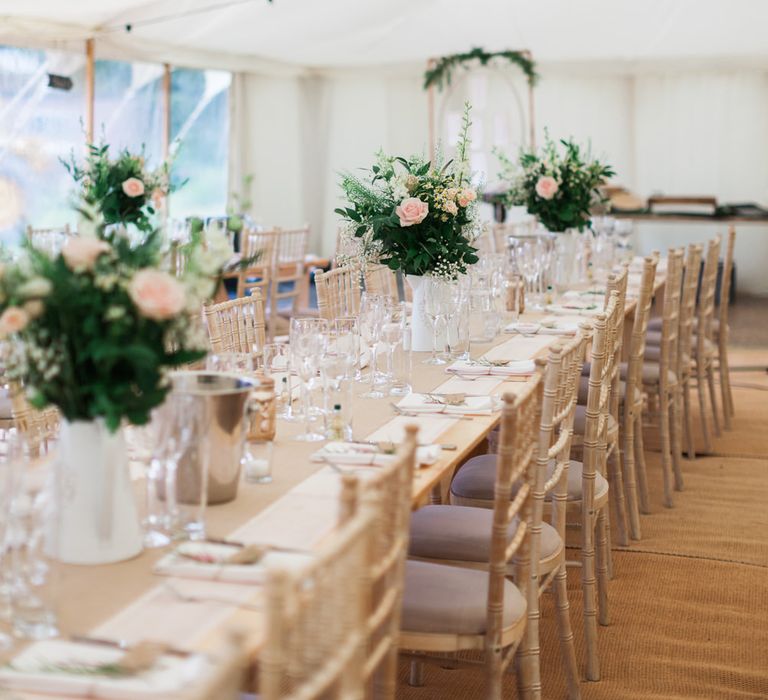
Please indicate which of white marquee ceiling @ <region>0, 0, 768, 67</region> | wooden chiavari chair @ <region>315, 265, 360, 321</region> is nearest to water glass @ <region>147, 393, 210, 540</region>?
wooden chiavari chair @ <region>315, 265, 360, 321</region>

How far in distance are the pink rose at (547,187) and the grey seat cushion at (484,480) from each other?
2582mm

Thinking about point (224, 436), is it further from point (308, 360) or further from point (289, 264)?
point (289, 264)

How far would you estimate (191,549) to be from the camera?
205 cm

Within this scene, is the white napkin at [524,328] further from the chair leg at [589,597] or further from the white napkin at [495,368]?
the chair leg at [589,597]

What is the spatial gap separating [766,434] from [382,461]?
15.6 feet

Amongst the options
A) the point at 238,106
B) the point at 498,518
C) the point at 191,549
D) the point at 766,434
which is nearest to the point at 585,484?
the point at 498,518

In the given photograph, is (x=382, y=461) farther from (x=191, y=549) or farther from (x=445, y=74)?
(x=445, y=74)

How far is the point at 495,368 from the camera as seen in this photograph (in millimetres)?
3914

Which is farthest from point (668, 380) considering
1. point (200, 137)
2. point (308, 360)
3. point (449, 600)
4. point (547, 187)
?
point (200, 137)

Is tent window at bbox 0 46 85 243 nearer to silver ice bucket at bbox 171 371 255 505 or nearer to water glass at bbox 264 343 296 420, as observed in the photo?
water glass at bbox 264 343 296 420

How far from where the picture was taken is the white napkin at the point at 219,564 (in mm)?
1935

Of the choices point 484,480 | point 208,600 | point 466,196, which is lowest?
point 484,480

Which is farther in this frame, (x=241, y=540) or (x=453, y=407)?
(x=453, y=407)

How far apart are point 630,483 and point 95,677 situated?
3.65 m
